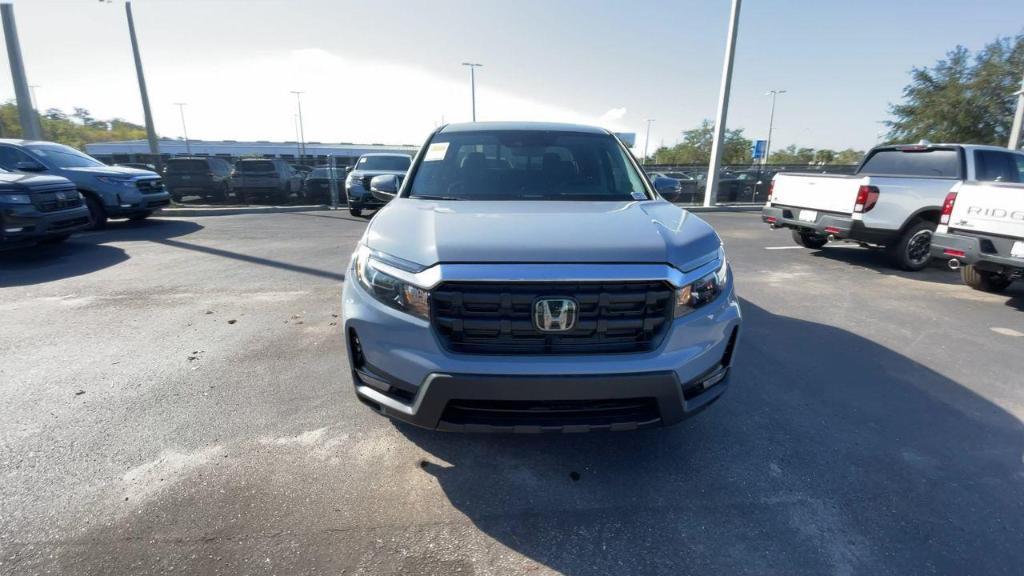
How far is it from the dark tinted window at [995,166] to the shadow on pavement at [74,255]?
12.7m

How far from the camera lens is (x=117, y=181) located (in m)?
9.86

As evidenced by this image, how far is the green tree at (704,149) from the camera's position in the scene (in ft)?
184

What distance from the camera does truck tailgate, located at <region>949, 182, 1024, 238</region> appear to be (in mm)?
5031

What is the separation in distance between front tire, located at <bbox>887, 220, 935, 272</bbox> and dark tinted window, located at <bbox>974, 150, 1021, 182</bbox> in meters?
0.99

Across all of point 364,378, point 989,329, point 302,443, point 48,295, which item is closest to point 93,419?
point 302,443

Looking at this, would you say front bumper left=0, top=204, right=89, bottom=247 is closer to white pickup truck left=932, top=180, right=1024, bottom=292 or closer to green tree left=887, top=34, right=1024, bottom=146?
white pickup truck left=932, top=180, right=1024, bottom=292

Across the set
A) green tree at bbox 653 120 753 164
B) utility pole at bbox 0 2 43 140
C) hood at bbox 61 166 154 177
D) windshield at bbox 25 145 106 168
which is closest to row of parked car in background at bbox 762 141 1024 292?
hood at bbox 61 166 154 177

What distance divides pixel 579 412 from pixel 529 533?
59cm

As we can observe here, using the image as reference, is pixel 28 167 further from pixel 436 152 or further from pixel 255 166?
pixel 436 152

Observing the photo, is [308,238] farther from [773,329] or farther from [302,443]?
[773,329]

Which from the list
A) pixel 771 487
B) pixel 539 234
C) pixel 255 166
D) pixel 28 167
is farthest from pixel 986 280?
pixel 255 166

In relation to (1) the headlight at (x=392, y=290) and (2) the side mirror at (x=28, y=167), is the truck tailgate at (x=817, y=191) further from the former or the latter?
(2) the side mirror at (x=28, y=167)

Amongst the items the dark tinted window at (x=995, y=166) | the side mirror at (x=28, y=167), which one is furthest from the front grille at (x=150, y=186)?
the dark tinted window at (x=995, y=166)

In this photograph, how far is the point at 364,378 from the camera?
233 centimetres
